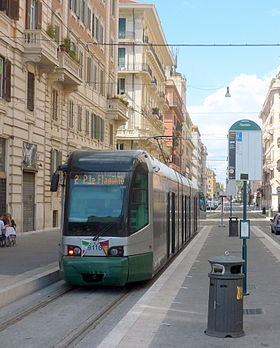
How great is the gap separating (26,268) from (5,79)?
12.2m

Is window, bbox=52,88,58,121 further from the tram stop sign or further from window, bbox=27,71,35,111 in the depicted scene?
the tram stop sign

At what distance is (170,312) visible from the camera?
382 inches

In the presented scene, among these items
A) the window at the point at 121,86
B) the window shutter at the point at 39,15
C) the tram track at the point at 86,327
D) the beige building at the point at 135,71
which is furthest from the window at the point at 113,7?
the tram track at the point at 86,327

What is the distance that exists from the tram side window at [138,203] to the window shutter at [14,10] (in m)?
14.9

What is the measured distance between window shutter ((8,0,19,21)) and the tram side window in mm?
14878

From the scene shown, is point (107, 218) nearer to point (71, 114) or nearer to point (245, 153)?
point (245, 153)

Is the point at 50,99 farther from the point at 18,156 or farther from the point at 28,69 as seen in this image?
the point at 18,156

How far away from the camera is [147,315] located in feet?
30.8

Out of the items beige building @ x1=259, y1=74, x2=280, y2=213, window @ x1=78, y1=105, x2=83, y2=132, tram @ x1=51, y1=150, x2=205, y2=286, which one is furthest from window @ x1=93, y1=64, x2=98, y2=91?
beige building @ x1=259, y1=74, x2=280, y2=213

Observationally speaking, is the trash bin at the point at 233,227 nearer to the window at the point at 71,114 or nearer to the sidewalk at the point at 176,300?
the window at the point at 71,114

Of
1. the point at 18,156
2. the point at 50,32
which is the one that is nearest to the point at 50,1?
the point at 50,32

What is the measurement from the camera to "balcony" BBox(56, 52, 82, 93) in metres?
29.9

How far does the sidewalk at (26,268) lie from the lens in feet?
37.0

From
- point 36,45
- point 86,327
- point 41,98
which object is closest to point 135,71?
point 41,98
